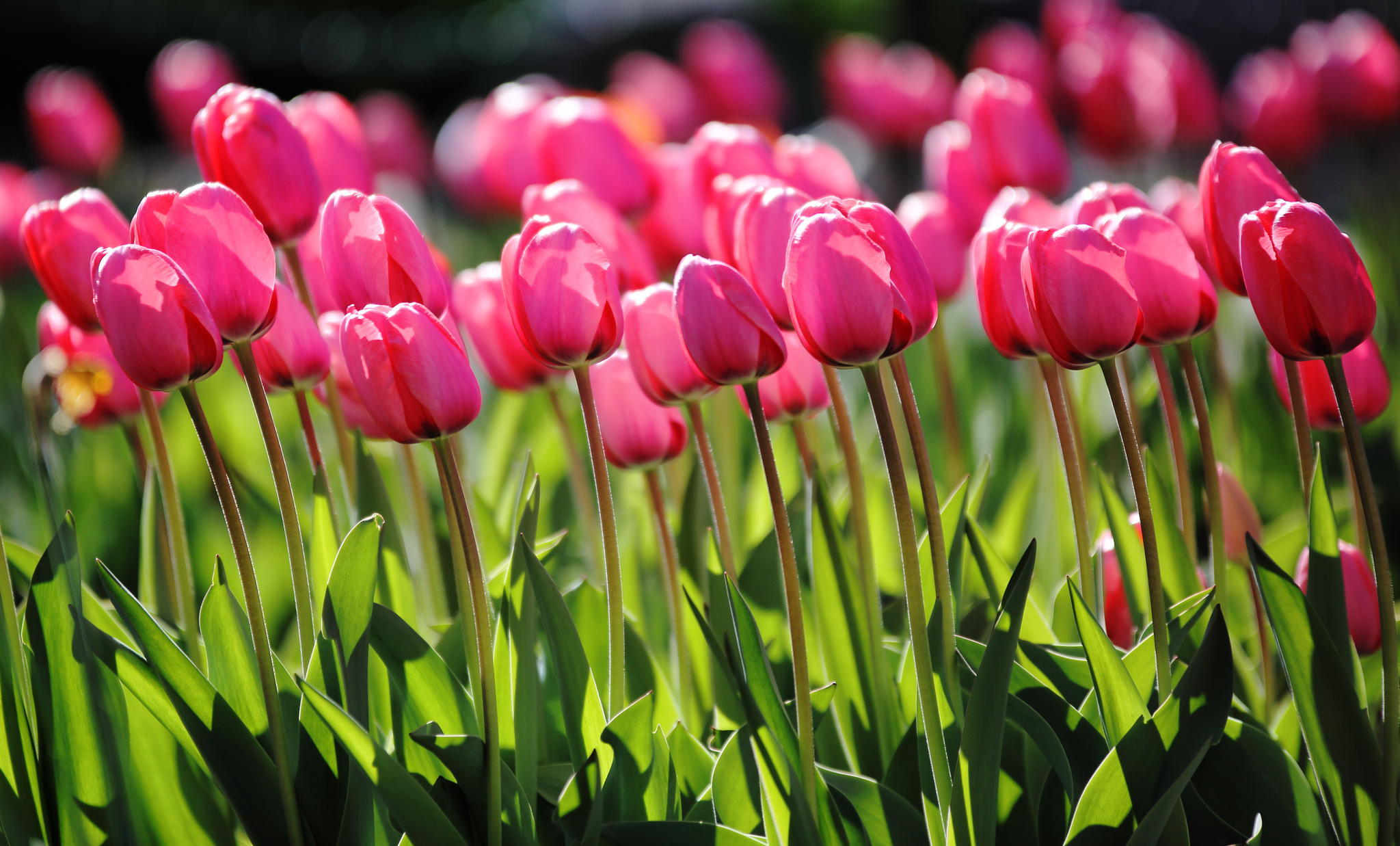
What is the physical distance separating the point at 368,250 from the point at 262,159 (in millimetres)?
291

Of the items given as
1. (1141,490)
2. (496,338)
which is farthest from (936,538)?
(496,338)

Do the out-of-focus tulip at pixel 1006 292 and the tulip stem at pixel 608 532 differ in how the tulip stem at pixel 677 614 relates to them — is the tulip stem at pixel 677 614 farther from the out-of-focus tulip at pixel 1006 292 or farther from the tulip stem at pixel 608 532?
the out-of-focus tulip at pixel 1006 292

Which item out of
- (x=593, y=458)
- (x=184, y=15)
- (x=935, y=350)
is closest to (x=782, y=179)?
(x=935, y=350)

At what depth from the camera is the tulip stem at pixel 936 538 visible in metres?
1.07

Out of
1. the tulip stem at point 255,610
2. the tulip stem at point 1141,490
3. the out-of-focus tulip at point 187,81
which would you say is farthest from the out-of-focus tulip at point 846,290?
the out-of-focus tulip at point 187,81

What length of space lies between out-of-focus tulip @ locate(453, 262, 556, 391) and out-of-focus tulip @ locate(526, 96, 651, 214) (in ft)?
1.43

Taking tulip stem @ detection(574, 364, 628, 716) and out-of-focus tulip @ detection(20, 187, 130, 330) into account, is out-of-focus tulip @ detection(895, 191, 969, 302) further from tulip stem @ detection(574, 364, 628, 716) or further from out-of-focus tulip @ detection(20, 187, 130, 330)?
out-of-focus tulip @ detection(20, 187, 130, 330)

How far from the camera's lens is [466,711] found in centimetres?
124

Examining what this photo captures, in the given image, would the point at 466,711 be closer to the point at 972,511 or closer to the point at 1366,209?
the point at 972,511

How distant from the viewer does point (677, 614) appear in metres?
1.39

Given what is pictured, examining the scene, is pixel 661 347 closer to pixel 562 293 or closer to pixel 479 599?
pixel 562 293

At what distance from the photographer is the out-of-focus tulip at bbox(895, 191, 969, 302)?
1644 mm

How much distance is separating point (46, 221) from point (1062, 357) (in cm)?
113

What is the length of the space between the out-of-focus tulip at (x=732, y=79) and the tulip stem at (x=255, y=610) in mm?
3329
